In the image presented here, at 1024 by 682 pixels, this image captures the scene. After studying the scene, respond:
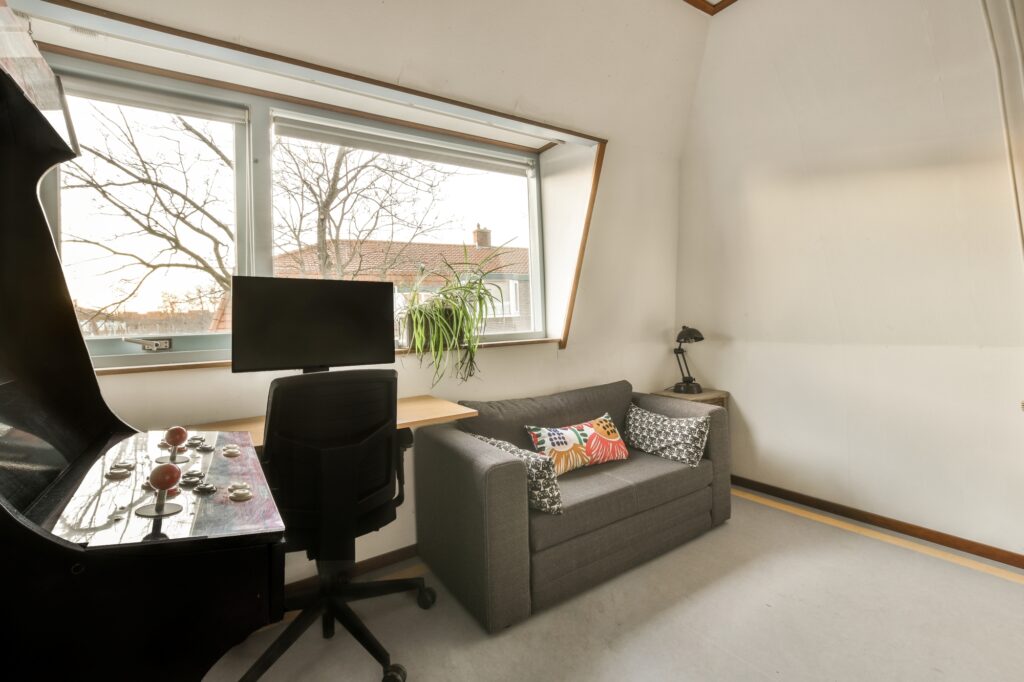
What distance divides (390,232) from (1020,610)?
11.5 ft

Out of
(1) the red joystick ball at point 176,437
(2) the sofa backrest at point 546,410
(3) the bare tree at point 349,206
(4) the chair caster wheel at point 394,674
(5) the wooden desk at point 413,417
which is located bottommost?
(4) the chair caster wheel at point 394,674

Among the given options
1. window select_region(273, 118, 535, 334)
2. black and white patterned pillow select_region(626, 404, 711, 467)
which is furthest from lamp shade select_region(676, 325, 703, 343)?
window select_region(273, 118, 535, 334)

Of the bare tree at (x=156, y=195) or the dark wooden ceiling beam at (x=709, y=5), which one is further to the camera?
the dark wooden ceiling beam at (x=709, y=5)

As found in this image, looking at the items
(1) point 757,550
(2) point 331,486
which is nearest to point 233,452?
(2) point 331,486

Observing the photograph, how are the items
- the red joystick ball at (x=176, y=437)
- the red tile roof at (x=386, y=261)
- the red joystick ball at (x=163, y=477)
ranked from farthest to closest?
the red tile roof at (x=386, y=261) < the red joystick ball at (x=176, y=437) < the red joystick ball at (x=163, y=477)

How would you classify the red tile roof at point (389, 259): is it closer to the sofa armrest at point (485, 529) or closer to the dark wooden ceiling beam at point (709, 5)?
the sofa armrest at point (485, 529)

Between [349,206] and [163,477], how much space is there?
2253mm

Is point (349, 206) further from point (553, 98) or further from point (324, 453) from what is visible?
point (324, 453)

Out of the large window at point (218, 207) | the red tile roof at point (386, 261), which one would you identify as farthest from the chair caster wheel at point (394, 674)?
the red tile roof at point (386, 261)

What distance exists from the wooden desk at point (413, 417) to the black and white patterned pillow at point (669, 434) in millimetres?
1278

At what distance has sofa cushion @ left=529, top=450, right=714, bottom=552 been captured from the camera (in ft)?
7.11

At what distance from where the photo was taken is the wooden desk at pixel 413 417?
6.52 feet

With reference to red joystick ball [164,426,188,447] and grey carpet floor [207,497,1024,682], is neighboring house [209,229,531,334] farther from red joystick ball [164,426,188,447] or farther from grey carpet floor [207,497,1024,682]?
grey carpet floor [207,497,1024,682]

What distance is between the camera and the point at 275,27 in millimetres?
1912
